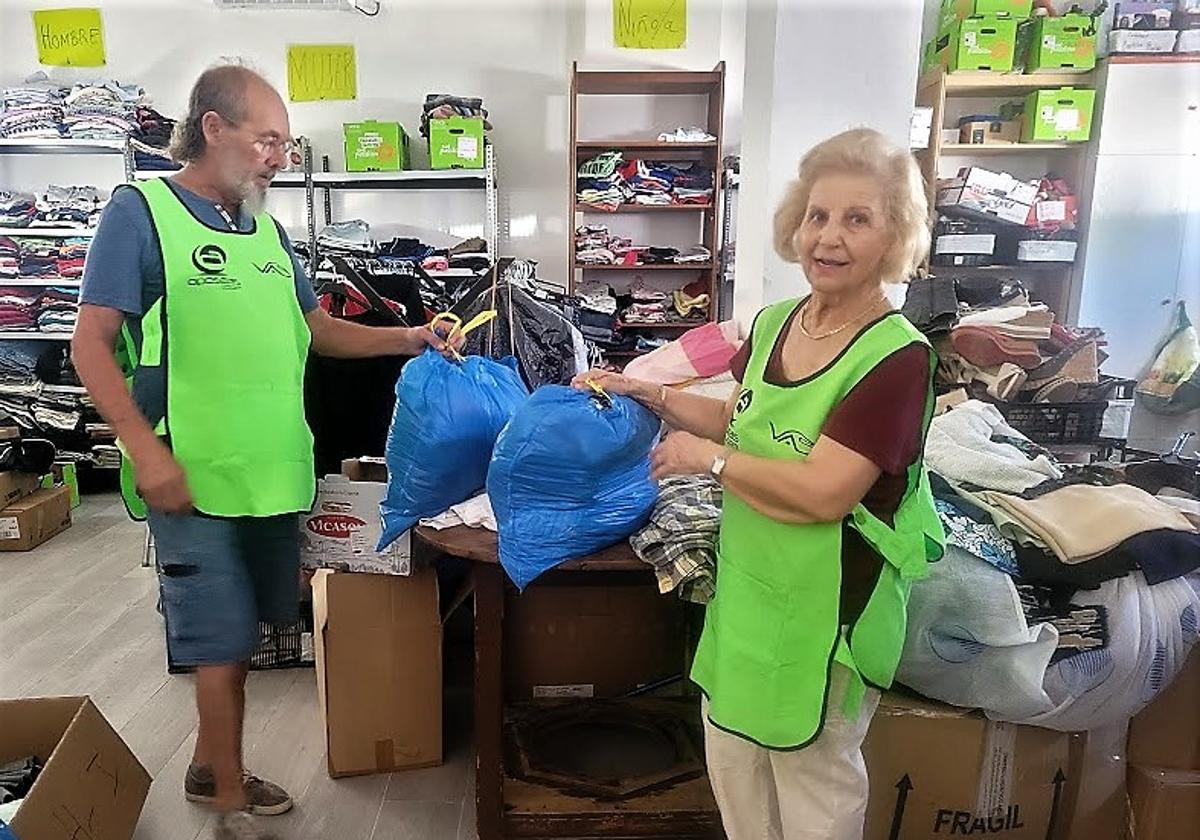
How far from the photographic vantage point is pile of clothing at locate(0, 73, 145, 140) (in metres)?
4.19

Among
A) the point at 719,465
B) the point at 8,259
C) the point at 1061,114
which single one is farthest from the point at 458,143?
the point at 719,465

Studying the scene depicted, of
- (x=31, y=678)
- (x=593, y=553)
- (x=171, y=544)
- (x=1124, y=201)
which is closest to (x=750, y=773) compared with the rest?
(x=593, y=553)

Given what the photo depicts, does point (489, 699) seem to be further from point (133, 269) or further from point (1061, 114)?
point (1061, 114)

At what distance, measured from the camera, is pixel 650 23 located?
437cm

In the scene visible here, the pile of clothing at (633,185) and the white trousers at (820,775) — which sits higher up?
the pile of clothing at (633,185)

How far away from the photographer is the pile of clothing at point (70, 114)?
165 inches

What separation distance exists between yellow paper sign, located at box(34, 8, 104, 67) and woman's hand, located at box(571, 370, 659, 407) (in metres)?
4.37

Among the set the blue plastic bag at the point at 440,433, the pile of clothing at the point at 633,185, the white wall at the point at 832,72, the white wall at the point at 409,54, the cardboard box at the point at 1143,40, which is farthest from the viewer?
the white wall at the point at 409,54

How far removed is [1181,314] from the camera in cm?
278

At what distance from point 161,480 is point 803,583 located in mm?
1067

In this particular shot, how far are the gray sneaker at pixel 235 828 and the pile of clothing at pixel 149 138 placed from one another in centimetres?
347

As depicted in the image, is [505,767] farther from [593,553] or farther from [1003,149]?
[1003,149]

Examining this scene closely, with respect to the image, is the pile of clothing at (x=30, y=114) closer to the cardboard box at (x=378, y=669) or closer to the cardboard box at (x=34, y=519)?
the cardboard box at (x=34, y=519)

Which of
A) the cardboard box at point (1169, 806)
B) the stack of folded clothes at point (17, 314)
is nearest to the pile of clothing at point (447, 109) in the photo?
the stack of folded clothes at point (17, 314)
